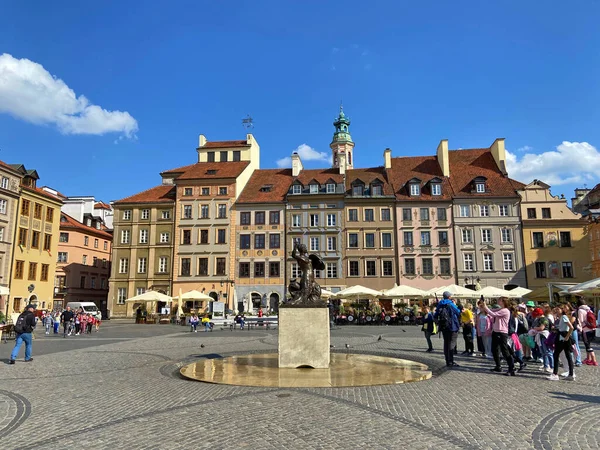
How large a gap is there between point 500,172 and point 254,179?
24272 mm

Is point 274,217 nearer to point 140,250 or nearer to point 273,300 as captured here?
point 273,300

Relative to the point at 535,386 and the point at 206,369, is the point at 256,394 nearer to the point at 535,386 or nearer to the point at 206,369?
the point at 206,369

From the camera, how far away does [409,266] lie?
42.9 m

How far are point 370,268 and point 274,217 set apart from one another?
10.1 meters

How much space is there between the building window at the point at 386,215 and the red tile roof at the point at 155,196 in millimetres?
20322

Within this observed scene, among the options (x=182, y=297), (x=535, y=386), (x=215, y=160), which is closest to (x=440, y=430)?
(x=535, y=386)

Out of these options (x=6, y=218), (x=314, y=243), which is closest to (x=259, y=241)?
(x=314, y=243)

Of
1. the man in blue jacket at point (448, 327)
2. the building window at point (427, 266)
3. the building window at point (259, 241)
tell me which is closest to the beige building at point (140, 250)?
the building window at point (259, 241)

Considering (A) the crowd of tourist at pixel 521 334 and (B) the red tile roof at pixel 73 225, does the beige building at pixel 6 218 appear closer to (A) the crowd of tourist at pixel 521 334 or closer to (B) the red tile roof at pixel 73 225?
(B) the red tile roof at pixel 73 225

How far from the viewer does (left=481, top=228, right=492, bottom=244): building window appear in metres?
42.4

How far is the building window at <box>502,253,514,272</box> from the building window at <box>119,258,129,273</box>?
35.0 m

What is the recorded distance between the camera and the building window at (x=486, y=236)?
42.4m

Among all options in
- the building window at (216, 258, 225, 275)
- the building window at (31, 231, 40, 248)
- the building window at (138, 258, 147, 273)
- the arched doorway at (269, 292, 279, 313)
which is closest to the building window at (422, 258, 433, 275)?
the arched doorway at (269, 292, 279, 313)

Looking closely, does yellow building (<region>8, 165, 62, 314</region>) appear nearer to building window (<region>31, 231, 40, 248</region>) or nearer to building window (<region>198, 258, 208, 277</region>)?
building window (<region>31, 231, 40, 248</region>)
